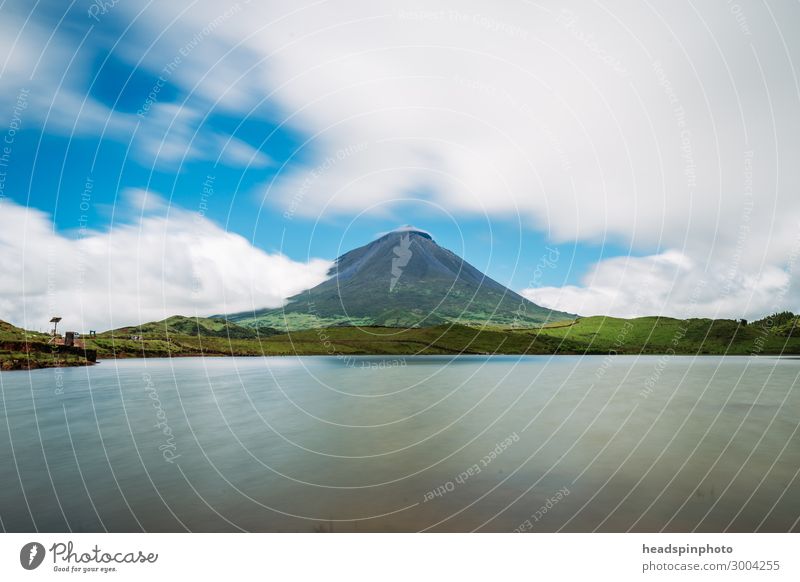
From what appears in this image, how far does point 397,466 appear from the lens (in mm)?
20047

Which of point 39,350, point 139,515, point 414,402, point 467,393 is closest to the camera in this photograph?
point 139,515

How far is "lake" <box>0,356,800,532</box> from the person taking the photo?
13.6 metres

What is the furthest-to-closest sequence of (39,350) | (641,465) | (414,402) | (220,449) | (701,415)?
1. (39,350)
2. (414,402)
3. (701,415)
4. (220,449)
5. (641,465)

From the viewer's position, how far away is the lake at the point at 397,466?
1364cm

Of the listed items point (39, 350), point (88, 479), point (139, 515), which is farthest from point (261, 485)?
point (39, 350)

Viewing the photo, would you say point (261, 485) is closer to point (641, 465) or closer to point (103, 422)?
point (641, 465)

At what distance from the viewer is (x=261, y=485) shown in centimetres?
1727

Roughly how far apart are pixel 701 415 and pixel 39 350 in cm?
10629

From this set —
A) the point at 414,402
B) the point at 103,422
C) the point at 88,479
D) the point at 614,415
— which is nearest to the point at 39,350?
the point at 103,422

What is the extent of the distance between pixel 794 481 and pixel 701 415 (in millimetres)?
19652

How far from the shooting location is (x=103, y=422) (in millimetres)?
31719

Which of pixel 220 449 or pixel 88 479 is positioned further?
pixel 220 449

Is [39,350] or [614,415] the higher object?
[39,350]
